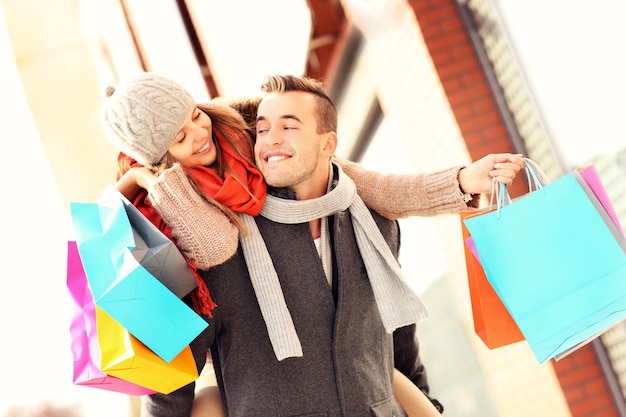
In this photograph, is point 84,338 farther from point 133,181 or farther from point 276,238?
point 276,238

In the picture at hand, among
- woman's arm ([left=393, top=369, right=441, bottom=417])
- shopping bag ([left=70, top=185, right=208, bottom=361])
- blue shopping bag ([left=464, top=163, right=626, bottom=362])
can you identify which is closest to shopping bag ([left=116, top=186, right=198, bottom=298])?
shopping bag ([left=70, top=185, right=208, bottom=361])

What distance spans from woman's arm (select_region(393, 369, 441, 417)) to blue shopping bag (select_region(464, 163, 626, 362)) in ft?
2.00

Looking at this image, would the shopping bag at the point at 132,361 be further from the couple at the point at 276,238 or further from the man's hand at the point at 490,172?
the man's hand at the point at 490,172

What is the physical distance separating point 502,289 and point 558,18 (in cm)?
228

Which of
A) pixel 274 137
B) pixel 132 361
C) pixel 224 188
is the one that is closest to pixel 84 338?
pixel 132 361

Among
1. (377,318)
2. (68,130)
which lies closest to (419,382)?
(377,318)

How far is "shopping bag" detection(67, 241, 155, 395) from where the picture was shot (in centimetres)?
174

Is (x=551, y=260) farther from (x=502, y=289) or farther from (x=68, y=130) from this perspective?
(x=68, y=130)

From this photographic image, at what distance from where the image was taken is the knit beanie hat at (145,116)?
1842 mm

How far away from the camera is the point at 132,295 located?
64.6 inches

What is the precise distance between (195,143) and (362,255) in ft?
1.90

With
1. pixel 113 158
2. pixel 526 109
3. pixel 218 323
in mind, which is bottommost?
pixel 218 323

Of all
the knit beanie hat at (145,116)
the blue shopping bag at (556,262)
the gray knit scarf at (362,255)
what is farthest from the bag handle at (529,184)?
the knit beanie hat at (145,116)

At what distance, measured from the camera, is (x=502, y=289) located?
5.88ft
